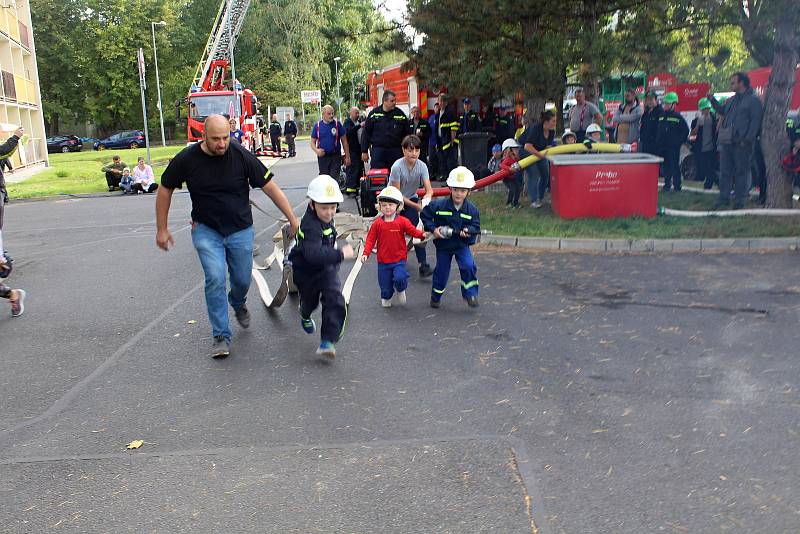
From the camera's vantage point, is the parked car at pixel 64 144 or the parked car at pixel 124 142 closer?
the parked car at pixel 124 142

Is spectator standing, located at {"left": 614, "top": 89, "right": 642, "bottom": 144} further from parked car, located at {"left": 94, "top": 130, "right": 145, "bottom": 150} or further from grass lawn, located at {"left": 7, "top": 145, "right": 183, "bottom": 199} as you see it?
parked car, located at {"left": 94, "top": 130, "right": 145, "bottom": 150}

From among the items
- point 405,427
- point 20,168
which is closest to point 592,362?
point 405,427

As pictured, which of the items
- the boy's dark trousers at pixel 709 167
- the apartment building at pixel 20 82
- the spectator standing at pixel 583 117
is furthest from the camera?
the apartment building at pixel 20 82

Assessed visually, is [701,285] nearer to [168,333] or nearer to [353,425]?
[353,425]

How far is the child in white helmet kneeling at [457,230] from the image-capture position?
710 centimetres

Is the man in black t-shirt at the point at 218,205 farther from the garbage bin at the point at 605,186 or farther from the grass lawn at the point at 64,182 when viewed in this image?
the grass lawn at the point at 64,182

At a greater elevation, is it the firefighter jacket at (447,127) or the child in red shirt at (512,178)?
the firefighter jacket at (447,127)

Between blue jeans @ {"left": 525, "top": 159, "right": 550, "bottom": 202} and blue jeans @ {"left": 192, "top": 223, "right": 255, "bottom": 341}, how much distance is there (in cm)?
776

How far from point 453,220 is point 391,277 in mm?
776

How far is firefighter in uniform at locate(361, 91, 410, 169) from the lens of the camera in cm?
1119

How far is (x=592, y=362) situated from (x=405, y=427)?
1697 millimetres

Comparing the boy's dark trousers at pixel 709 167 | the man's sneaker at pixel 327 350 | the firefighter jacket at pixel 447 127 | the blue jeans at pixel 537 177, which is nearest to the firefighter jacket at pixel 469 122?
the firefighter jacket at pixel 447 127

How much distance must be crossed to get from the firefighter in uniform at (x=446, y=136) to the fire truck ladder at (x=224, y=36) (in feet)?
85.8

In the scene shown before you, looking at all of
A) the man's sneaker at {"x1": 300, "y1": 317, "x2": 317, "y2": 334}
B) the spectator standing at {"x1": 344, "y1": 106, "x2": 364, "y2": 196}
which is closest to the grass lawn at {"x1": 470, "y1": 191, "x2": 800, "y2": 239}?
the spectator standing at {"x1": 344, "y1": 106, "x2": 364, "y2": 196}
